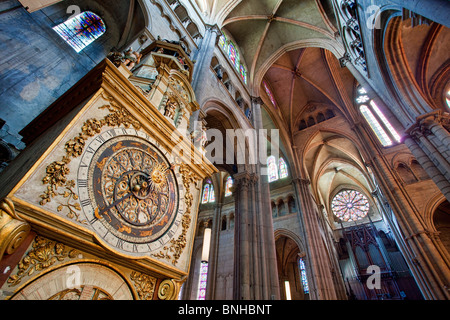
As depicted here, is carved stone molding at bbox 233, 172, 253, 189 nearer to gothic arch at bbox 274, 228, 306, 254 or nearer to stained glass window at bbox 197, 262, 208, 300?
gothic arch at bbox 274, 228, 306, 254

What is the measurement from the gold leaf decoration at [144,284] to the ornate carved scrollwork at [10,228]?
0.89m

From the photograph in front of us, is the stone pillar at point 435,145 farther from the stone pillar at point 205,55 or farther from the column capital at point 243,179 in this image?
the stone pillar at point 205,55

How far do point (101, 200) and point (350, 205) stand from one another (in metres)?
25.6

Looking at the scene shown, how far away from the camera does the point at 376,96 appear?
7188 millimetres

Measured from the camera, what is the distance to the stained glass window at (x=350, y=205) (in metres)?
21.4

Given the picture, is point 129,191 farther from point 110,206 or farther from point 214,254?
point 214,254

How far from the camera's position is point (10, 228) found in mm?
1164

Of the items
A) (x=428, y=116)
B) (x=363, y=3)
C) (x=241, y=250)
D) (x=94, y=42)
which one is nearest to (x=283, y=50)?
(x=363, y=3)

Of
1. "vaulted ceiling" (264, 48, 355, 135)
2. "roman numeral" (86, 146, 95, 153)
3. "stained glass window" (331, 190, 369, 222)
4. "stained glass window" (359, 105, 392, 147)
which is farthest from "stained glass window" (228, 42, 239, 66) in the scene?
"stained glass window" (331, 190, 369, 222)

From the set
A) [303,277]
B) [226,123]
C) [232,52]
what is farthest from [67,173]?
[303,277]

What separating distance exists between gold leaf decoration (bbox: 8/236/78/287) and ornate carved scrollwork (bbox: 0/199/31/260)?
0.35 feet

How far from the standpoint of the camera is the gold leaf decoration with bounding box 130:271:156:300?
180 cm

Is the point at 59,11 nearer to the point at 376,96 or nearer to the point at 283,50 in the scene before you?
the point at 376,96
